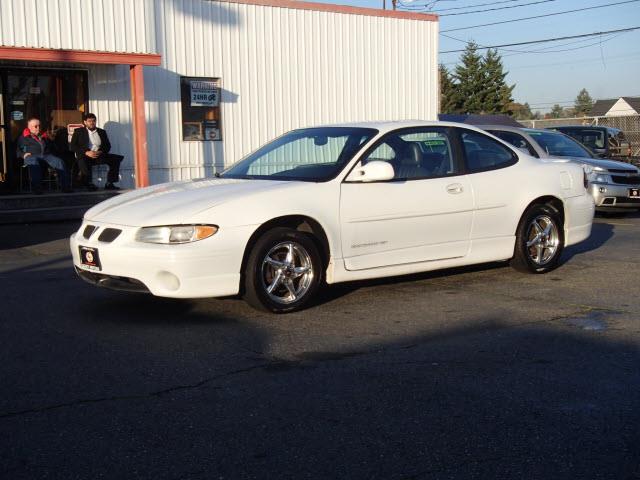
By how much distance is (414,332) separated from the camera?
5.94 metres

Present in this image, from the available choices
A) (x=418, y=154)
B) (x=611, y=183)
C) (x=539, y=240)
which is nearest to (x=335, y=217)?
(x=418, y=154)

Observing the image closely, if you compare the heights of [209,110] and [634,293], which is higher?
[209,110]

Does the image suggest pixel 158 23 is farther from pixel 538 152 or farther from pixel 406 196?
pixel 406 196

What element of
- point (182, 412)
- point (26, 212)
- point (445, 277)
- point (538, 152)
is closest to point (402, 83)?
point (538, 152)

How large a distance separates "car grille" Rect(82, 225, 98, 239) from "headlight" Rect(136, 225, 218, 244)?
0.65m

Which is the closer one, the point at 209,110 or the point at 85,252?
the point at 85,252

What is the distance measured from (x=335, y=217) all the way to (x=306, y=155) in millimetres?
900

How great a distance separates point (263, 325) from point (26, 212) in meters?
8.22

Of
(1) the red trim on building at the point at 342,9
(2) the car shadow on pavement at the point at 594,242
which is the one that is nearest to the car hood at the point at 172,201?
(2) the car shadow on pavement at the point at 594,242

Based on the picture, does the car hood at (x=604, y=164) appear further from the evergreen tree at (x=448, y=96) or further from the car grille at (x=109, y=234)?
the evergreen tree at (x=448, y=96)

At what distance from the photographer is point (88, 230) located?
21.5 ft

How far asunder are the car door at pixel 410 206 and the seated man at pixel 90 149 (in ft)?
27.3

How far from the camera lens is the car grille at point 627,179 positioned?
46.8ft

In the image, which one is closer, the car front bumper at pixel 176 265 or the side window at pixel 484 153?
the car front bumper at pixel 176 265
